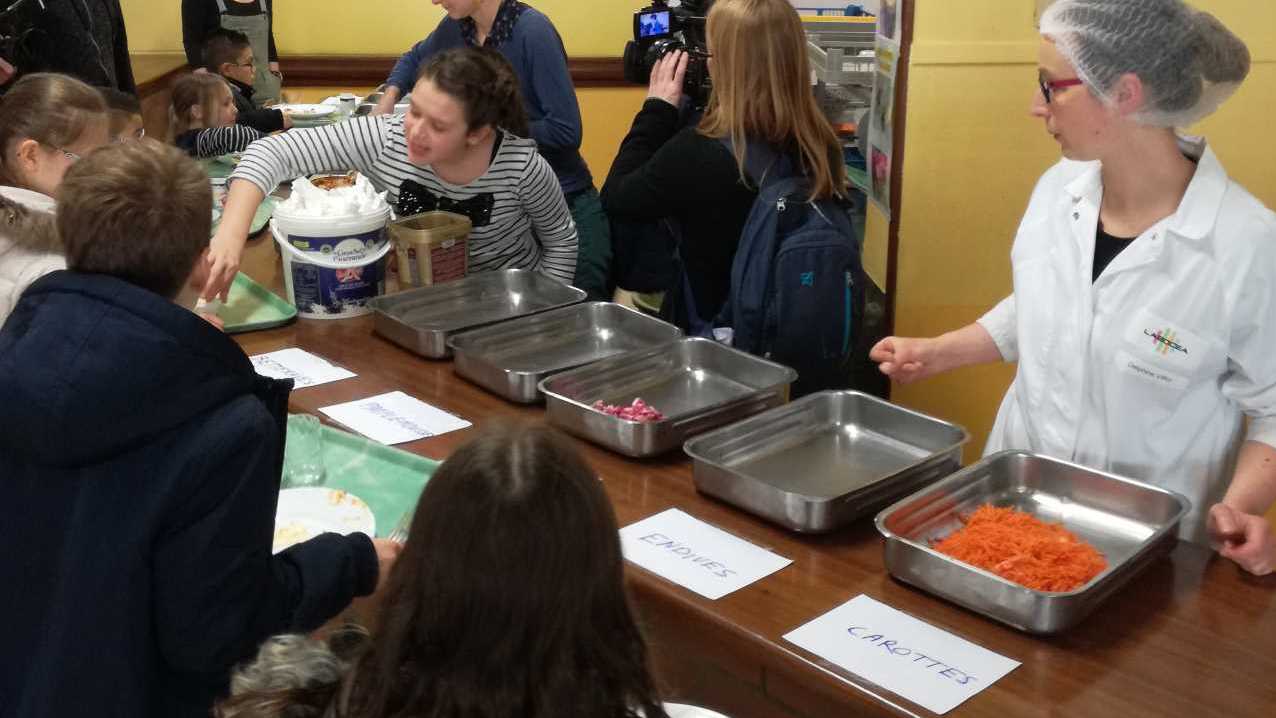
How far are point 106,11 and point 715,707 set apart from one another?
3442mm

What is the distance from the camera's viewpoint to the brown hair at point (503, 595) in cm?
87

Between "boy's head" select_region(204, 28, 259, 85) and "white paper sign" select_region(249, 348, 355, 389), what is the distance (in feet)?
11.2

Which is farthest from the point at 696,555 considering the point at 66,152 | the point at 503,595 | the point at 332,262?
→ the point at 66,152

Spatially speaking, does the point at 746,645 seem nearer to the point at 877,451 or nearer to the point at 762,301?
the point at 877,451

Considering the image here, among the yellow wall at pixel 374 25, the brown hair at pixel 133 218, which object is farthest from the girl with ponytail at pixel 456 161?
the yellow wall at pixel 374 25

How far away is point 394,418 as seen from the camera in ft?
6.20

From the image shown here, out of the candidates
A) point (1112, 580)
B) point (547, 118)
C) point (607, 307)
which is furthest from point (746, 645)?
point (547, 118)

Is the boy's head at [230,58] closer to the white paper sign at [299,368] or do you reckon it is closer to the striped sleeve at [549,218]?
the striped sleeve at [549,218]

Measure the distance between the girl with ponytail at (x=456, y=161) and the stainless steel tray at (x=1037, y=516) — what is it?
1.38 metres

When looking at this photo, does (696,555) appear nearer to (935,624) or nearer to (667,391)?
(935,624)

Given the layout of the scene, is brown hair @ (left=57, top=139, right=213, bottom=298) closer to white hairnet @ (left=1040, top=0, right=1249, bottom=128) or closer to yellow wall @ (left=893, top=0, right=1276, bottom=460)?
white hairnet @ (left=1040, top=0, right=1249, bottom=128)

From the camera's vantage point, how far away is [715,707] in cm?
160

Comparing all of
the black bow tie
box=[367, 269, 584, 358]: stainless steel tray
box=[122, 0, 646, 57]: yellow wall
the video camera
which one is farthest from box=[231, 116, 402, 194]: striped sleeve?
box=[122, 0, 646, 57]: yellow wall

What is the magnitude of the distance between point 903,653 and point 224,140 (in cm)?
318
